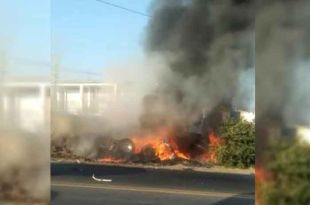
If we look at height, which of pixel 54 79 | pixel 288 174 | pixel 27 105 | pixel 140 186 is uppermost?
pixel 54 79

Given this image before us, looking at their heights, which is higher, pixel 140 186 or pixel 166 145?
pixel 166 145

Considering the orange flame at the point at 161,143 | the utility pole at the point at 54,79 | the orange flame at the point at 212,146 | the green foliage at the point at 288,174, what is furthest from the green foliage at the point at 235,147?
the utility pole at the point at 54,79

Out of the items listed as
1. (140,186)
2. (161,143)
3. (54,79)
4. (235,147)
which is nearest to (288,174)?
(235,147)

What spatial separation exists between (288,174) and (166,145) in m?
1.67

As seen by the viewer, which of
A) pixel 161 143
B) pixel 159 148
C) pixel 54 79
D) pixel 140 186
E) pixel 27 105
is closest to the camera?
pixel 27 105

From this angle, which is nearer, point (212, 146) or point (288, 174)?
point (288, 174)

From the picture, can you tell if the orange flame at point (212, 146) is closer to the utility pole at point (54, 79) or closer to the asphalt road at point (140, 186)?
the asphalt road at point (140, 186)

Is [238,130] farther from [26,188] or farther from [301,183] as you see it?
[26,188]

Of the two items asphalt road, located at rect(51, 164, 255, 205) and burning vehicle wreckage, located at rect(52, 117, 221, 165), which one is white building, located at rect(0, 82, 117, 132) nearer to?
burning vehicle wreckage, located at rect(52, 117, 221, 165)

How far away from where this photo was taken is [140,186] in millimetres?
5988

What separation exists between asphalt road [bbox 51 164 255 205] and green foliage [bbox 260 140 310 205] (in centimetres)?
130

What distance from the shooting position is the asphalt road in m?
5.46

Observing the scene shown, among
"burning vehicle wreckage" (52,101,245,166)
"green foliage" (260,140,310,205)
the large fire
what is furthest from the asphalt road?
"green foliage" (260,140,310,205)

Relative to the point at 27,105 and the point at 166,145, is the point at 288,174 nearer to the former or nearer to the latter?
the point at 166,145
